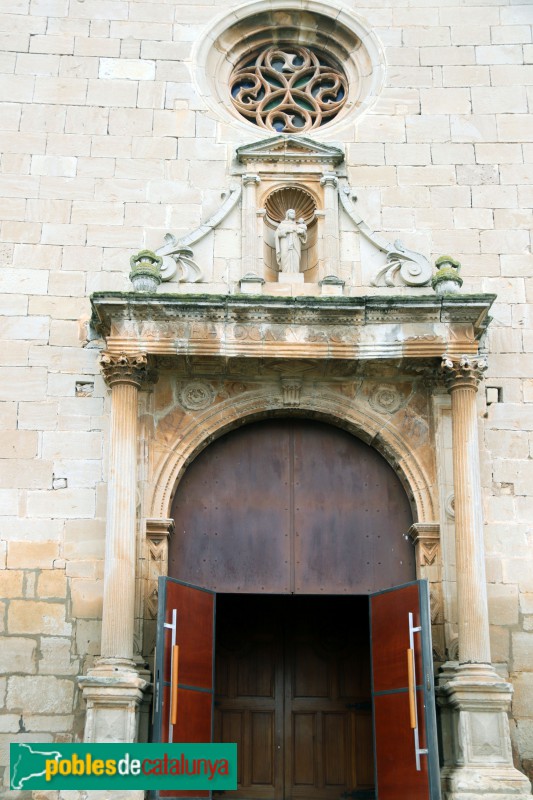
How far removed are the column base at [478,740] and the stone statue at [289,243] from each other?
14.9 feet

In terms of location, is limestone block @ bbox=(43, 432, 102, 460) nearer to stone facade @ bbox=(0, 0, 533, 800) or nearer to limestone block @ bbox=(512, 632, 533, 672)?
stone facade @ bbox=(0, 0, 533, 800)

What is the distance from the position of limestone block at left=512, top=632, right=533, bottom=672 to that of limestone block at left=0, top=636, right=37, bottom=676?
184 inches

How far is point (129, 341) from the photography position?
11391 millimetres

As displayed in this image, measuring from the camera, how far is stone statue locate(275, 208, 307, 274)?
40.4ft

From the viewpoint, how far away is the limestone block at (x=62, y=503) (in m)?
11.5

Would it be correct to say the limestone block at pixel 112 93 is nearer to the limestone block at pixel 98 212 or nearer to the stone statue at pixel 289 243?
the limestone block at pixel 98 212

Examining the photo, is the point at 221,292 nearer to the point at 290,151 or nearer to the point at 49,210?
the point at 290,151

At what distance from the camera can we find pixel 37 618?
1123 cm

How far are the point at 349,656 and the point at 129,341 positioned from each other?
428 cm

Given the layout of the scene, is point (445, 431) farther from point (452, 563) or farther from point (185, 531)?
point (185, 531)

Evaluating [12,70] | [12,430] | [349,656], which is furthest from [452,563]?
[12,70]

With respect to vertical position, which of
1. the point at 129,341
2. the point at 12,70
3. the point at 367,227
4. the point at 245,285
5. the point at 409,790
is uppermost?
the point at 12,70

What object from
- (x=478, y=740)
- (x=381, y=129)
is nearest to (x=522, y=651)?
(x=478, y=740)

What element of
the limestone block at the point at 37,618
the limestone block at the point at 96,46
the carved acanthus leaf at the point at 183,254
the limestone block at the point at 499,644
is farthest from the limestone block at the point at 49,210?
the limestone block at the point at 499,644
